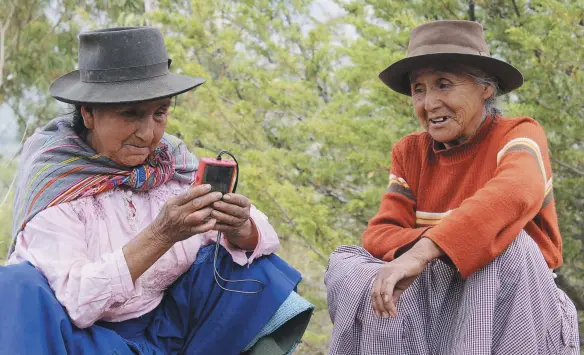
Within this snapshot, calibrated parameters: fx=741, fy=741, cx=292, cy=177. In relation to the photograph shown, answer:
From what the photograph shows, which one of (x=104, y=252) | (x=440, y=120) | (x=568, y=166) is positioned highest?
(x=440, y=120)

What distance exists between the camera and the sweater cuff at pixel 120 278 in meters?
2.43

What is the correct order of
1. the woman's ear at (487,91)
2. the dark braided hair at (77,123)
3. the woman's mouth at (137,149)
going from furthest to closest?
the woman's ear at (487,91) → the dark braided hair at (77,123) → the woman's mouth at (137,149)

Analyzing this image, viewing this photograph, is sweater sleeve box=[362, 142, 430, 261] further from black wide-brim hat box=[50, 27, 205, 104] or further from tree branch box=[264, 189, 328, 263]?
tree branch box=[264, 189, 328, 263]

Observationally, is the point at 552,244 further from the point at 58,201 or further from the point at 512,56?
the point at 512,56

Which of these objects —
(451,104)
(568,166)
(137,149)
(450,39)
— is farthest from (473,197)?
(568,166)

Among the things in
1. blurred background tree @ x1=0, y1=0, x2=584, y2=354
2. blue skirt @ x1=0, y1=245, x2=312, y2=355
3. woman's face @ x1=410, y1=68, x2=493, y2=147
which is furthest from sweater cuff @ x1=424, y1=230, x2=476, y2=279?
blurred background tree @ x1=0, y1=0, x2=584, y2=354

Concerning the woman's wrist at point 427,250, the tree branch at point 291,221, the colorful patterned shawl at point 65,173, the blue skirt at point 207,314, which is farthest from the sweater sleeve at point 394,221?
the tree branch at point 291,221

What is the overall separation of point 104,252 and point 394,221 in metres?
1.13

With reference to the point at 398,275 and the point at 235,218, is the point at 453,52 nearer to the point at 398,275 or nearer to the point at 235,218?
the point at 398,275

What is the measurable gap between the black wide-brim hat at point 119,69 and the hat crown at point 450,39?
90 centimetres

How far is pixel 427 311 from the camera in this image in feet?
8.83

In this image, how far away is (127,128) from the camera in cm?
262

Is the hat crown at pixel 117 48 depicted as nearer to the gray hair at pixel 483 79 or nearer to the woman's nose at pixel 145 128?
the woman's nose at pixel 145 128

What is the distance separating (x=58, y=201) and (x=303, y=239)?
3.46 m
